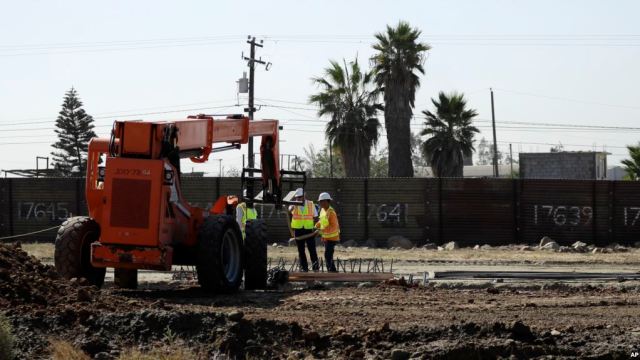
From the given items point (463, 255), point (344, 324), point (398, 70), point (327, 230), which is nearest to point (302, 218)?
point (327, 230)

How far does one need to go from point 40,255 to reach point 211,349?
785 inches

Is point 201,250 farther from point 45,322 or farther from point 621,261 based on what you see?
point 621,261

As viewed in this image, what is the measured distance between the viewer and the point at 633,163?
60.4 metres

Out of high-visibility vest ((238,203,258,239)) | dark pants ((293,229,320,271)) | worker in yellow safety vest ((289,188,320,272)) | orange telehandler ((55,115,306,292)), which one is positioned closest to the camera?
orange telehandler ((55,115,306,292))

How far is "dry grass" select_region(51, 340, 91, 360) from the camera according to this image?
11.1m

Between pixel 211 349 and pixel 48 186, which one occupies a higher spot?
pixel 48 186

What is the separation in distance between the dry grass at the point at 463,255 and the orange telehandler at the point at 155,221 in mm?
10635

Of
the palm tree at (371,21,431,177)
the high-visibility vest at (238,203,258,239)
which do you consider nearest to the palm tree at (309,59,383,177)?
the palm tree at (371,21,431,177)

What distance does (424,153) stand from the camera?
54594 mm

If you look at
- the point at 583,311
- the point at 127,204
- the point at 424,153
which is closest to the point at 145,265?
the point at 127,204

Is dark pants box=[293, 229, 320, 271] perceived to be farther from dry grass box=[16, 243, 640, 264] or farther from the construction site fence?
the construction site fence

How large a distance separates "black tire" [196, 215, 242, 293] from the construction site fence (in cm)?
1718

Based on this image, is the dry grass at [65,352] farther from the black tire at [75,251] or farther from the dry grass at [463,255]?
the dry grass at [463,255]

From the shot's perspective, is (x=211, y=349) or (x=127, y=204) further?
(x=127, y=204)
